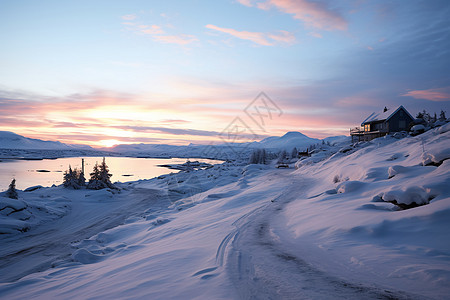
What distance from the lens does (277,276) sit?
554 centimetres

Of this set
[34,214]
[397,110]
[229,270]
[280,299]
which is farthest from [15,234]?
[397,110]

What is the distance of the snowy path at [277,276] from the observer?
4.61m

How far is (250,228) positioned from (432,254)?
6129mm

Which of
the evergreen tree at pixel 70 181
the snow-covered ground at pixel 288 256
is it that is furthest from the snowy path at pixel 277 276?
the evergreen tree at pixel 70 181

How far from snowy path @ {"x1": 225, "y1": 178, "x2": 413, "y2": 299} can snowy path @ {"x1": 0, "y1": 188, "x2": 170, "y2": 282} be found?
8.95 meters

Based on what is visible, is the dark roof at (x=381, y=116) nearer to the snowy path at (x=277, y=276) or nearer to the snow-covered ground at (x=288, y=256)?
the snow-covered ground at (x=288, y=256)

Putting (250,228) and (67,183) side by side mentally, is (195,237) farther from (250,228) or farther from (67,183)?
(67,183)

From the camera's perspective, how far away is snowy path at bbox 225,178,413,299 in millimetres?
4615

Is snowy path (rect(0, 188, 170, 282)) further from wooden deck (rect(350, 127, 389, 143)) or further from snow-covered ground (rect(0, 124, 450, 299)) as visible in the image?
wooden deck (rect(350, 127, 389, 143))

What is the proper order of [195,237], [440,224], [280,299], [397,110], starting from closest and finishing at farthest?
[280,299]
[440,224]
[195,237]
[397,110]

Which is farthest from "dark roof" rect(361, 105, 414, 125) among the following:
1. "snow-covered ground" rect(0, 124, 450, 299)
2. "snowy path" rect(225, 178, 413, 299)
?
"snowy path" rect(225, 178, 413, 299)

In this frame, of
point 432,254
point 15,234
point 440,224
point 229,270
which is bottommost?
point 15,234

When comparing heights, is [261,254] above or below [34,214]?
above

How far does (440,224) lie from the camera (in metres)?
6.71
